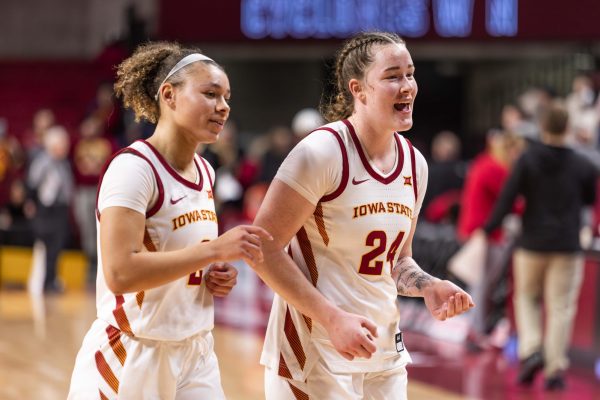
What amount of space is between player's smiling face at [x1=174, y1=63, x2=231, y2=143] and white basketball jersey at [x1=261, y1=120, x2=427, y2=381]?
0.29 metres

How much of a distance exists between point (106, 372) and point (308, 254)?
703 millimetres

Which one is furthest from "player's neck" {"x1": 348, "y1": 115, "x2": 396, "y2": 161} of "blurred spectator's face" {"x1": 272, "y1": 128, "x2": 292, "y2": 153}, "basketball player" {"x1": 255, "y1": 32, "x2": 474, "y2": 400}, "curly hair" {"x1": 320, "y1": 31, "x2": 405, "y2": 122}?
"blurred spectator's face" {"x1": 272, "y1": 128, "x2": 292, "y2": 153}

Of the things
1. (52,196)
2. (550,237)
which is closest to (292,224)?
(550,237)

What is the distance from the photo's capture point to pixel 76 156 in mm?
14234

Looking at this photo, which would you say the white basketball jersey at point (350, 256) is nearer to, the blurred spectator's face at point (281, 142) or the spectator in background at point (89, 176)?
the blurred spectator's face at point (281, 142)

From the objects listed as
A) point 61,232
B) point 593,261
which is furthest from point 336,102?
point 61,232

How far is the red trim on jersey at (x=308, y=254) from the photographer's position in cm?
333

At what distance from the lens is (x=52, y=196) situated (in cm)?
1297

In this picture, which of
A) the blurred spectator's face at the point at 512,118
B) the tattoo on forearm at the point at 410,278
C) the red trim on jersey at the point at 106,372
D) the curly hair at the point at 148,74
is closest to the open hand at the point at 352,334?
the tattoo on forearm at the point at 410,278

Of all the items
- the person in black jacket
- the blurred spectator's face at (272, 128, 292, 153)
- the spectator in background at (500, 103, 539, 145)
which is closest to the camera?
the person in black jacket

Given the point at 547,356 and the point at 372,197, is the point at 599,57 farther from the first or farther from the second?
the point at 372,197

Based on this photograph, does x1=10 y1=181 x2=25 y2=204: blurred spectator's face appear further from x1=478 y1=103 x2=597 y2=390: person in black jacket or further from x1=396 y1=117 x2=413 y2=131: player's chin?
x1=396 y1=117 x2=413 y2=131: player's chin

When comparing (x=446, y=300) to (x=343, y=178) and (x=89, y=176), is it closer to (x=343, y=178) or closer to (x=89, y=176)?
(x=343, y=178)

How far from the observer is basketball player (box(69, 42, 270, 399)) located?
3.11 m
